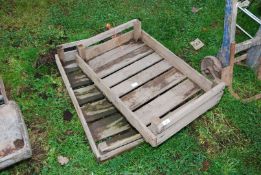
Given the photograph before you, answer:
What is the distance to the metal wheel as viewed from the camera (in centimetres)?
491

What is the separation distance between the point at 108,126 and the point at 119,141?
33 centimetres

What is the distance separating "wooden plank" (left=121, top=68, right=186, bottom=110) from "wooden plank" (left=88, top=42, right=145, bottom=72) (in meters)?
0.75

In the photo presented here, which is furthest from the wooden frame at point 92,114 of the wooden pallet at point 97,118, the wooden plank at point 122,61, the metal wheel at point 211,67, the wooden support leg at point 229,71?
the wooden support leg at point 229,71

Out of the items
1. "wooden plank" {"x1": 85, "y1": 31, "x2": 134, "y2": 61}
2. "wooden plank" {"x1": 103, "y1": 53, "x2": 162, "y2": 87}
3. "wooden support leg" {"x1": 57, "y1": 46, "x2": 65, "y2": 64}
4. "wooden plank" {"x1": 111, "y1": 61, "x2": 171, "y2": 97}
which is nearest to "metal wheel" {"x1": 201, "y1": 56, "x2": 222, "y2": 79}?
"wooden plank" {"x1": 111, "y1": 61, "x2": 171, "y2": 97}

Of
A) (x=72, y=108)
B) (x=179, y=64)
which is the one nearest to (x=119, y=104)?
(x=72, y=108)

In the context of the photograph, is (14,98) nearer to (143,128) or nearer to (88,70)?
(88,70)

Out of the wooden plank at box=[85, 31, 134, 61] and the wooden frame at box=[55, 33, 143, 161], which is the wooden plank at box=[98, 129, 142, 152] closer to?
the wooden frame at box=[55, 33, 143, 161]

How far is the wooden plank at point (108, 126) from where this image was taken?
450cm

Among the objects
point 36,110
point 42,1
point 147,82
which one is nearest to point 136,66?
point 147,82

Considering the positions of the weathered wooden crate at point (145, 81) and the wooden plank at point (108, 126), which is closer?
the weathered wooden crate at point (145, 81)

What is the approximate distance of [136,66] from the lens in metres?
5.23

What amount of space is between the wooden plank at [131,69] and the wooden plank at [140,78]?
0.07 metres

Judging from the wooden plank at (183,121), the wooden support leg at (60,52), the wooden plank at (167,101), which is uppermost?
the wooden support leg at (60,52)

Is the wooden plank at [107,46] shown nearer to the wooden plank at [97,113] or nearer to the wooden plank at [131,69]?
the wooden plank at [131,69]
